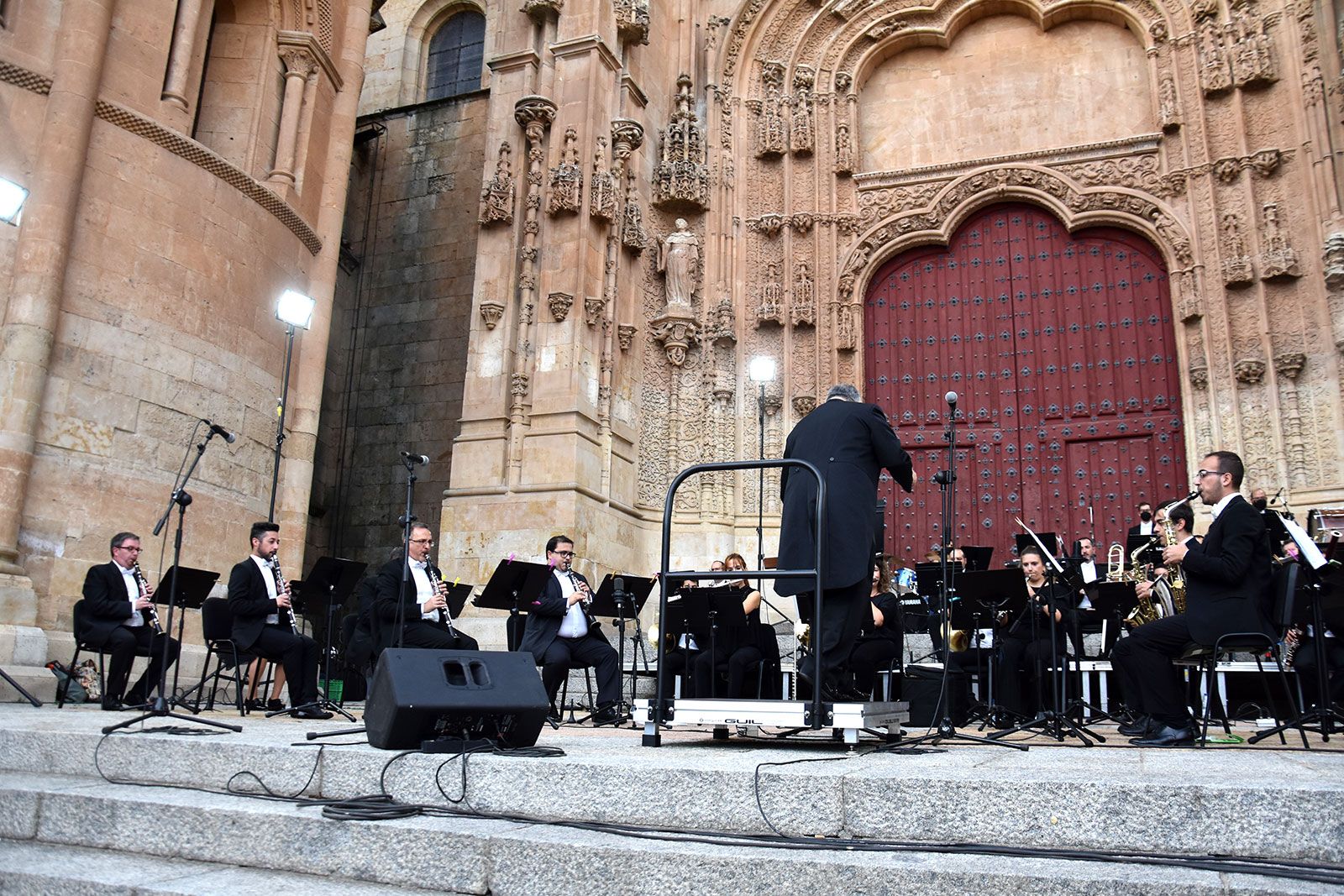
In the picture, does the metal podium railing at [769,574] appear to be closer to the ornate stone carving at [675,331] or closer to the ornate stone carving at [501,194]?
the ornate stone carving at [675,331]

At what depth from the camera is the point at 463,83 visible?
19109 mm

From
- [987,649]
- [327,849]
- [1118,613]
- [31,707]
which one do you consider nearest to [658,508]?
[987,649]

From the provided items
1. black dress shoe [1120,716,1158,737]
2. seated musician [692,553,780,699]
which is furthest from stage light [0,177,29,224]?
black dress shoe [1120,716,1158,737]

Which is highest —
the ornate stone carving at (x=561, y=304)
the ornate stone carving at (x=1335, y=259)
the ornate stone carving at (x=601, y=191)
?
the ornate stone carving at (x=601, y=191)

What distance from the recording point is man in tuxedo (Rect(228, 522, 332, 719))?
8.09 meters

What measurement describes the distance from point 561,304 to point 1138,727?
8.16 metres

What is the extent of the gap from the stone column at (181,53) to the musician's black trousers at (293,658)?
632 cm

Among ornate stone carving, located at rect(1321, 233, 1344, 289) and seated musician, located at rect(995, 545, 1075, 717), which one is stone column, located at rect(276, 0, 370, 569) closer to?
seated musician, located at rect(995, 545, 1075, 717)

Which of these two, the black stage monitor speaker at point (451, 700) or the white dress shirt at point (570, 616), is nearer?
the black stage monitor speaker at point (451, 700)

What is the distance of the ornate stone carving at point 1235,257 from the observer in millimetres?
12227

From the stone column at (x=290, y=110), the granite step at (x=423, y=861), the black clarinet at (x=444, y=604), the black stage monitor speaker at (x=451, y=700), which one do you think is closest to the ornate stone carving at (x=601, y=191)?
the stone column at (x=290, y=110)

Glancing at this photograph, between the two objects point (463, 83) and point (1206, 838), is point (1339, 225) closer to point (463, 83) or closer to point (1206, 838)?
point (1206, 838)

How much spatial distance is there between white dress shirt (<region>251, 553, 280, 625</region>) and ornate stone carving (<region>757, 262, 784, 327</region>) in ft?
25.4

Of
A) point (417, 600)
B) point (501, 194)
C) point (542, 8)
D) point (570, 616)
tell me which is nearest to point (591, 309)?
point (501, 194)
